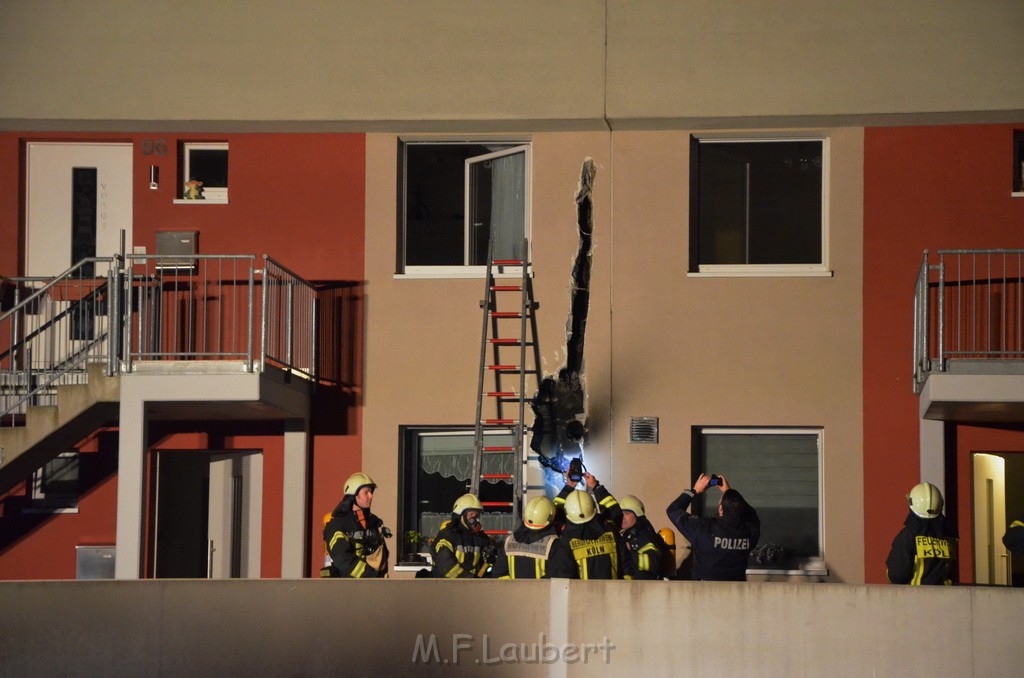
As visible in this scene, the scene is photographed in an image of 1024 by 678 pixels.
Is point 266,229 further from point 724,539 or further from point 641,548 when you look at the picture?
point 724,539

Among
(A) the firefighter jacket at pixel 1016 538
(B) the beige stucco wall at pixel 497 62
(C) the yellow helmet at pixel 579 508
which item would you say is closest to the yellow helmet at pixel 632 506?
(C) the yellow helmet at pixel 579 508

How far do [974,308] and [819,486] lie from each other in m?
2.35

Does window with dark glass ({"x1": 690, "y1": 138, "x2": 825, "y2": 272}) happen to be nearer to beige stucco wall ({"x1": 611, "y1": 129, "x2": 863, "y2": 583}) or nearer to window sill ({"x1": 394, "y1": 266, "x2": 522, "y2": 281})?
beige stucco wall ({"x1": 611, "y1": 129, "x2": 863, "y2": 583})

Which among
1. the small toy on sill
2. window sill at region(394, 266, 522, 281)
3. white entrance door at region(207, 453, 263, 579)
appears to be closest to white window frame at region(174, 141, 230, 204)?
the small toy on sill

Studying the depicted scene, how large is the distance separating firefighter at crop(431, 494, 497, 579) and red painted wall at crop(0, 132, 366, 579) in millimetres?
3136

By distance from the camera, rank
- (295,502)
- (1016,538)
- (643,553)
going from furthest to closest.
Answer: (295,502) → (643,553) → (1016,538)

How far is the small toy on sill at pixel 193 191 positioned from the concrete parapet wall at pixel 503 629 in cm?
600

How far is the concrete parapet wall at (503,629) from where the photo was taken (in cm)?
1012

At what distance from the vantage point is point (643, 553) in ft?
39.4

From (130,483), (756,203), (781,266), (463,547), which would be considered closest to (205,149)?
(130,483)

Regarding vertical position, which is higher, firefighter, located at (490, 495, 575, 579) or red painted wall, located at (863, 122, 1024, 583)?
red painted wall, located at (863, 122, 1024, 583)

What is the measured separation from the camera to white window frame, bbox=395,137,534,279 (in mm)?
15445

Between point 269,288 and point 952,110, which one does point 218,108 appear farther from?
point 952,110

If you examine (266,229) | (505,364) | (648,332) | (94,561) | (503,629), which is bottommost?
(94,561)
